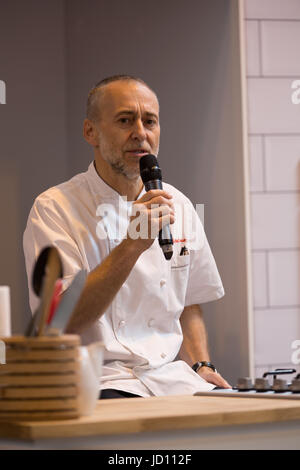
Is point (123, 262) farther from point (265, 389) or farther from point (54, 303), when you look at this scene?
point (54, 303)

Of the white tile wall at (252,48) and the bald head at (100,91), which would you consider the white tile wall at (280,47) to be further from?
the bald head at (100,91)

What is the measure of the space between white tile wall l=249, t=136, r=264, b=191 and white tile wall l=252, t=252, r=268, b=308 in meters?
0.23

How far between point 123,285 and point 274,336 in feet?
2.58

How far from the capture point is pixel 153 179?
2.07m

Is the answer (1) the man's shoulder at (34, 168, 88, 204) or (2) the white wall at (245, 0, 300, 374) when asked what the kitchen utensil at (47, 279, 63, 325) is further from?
(2) the white wall at (245, 0, 300, 374)

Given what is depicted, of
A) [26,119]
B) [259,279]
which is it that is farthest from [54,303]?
[26,119]

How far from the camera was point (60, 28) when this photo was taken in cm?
349

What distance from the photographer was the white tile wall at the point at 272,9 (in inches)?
111

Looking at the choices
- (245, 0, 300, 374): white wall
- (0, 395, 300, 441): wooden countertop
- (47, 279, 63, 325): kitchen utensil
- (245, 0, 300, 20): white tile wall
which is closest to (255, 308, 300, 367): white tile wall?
(245, 0, 300, 374): white wall

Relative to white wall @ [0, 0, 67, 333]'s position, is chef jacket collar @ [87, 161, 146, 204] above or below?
below

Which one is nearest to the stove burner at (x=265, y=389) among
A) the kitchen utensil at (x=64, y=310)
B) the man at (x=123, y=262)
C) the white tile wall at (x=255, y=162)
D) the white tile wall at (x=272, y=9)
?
the kitchen utensil at (x=64, y=310)

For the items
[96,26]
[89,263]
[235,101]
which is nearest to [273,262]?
[235,101]

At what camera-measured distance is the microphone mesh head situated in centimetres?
208

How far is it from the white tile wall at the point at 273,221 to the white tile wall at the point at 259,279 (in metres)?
0.03
